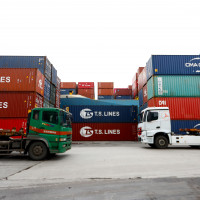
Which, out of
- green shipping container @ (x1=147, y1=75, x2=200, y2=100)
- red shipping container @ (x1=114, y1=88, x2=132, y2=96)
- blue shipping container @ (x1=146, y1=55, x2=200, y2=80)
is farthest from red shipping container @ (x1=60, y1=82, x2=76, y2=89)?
green shipping container @ (x1=147, y1=75, x2=200, y2=100)

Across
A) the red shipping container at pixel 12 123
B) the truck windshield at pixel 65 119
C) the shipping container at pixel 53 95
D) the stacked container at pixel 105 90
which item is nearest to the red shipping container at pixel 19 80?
the red shipping container at pixel 12 123

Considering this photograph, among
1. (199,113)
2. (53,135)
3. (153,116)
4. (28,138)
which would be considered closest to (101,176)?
(53,135)

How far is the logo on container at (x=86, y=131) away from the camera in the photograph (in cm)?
1889

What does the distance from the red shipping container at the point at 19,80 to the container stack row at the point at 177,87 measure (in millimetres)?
10399

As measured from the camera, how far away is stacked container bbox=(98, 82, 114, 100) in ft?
145

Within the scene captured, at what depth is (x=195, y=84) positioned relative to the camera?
16.1 m

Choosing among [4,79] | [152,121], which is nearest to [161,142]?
[152,121]

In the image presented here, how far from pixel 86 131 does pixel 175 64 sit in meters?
11.2

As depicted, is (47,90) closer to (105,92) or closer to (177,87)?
(177,87)

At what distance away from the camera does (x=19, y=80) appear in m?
14.1

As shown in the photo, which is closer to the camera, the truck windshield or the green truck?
the green truck

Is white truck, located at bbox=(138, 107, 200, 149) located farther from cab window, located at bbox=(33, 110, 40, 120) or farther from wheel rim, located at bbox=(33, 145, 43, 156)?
cab window, located at bbox=(33, 110, 40, 120)

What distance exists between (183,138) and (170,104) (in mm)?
4015

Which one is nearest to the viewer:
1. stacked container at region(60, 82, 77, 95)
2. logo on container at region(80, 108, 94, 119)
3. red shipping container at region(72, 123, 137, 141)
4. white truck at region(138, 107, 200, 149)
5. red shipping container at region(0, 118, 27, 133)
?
white truck at region(138, 107, 200, 149)
